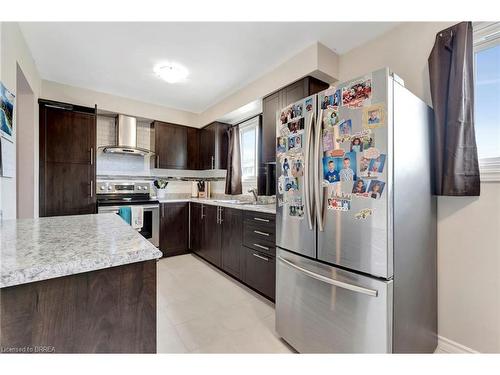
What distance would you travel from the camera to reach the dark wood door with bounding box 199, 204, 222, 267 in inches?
121

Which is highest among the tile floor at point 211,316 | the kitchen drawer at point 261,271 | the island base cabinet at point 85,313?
the island base cabinet at point 85,313

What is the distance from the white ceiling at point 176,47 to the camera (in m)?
1.96

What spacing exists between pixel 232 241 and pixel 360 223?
1.81 meters

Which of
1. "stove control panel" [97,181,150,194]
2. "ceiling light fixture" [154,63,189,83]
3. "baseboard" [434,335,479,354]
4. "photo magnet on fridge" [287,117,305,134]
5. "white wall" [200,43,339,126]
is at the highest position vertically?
"ceiling light fixture" [154,63,189,83]

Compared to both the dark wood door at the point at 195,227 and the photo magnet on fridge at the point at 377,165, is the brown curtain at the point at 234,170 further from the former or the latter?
the photo magnet on fridge at the point at 377,165

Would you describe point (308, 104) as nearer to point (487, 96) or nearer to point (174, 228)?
point (487, 96)

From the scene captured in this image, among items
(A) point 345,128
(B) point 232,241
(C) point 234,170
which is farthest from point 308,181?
(C) point 234,170

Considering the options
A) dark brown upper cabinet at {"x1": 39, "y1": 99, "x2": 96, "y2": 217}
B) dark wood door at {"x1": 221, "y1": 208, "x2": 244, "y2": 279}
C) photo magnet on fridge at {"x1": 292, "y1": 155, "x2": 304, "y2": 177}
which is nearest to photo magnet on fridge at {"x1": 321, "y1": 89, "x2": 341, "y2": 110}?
photo magnet on fridge at {"x1": 292, "y1": 155, "x2": 304, "y2": 177}

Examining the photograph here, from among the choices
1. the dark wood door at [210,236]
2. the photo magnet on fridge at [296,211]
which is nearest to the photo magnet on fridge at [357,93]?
the photo magnet on fridge at [296,211]

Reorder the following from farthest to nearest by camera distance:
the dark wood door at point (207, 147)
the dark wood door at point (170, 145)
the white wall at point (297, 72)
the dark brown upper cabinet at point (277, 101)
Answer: the dark wood door at point (207, 147)
the dark wood door at point (170, 145)
the dark brown upper cabinet at point (277, 101)
the white wall at point (297, 72)

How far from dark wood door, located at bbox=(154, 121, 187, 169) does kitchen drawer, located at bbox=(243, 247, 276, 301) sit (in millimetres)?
2223

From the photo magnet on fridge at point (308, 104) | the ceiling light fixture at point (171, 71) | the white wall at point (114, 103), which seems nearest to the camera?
the photo magnet on fridge at point (308, 104)

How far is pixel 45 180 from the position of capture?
2723 millimetres

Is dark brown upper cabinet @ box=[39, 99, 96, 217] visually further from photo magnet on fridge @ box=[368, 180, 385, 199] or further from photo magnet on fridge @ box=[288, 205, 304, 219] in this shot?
photo magnet on fridge @ box=[368, 180, 385, 199]
